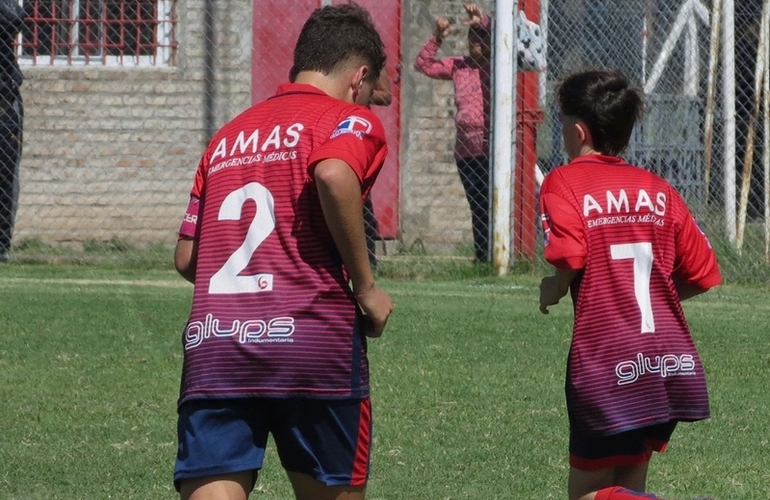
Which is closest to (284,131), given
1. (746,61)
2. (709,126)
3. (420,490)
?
(420,490)

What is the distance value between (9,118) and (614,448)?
933 cm

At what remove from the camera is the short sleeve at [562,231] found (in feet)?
12.6

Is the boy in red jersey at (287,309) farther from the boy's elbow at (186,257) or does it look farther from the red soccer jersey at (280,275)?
the boy's elbow at (186,257)

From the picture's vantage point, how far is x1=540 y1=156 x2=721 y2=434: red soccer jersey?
12.6 feet

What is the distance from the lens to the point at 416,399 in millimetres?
6246

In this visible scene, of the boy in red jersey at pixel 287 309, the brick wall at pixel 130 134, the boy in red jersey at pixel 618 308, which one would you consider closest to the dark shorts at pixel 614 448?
the boy in red jersey at pixel 618 308

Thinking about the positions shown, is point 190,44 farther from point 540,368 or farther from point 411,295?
point 540,368

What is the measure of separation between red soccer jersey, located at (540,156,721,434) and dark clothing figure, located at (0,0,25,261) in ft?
28.5

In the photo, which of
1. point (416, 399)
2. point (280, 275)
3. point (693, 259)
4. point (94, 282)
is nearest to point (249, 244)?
point (280, 275)

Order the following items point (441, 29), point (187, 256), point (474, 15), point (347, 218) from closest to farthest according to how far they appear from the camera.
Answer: point (347, 218)
point (187, 256)
point (474, 15)
point (441, 29)

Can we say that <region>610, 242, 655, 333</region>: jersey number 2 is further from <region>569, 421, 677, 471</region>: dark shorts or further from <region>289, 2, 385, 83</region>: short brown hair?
<region>289, 2, 385, 83</region>: short brown hair

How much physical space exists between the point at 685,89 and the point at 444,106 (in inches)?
92.1

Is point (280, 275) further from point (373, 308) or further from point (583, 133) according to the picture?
point (583, 133)

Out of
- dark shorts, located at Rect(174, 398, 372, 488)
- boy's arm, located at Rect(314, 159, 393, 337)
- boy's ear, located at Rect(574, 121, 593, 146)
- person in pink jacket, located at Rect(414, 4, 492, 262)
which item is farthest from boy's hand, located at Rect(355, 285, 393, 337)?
person in pink jacket, located at Rect(414, 4, 492, 262)
